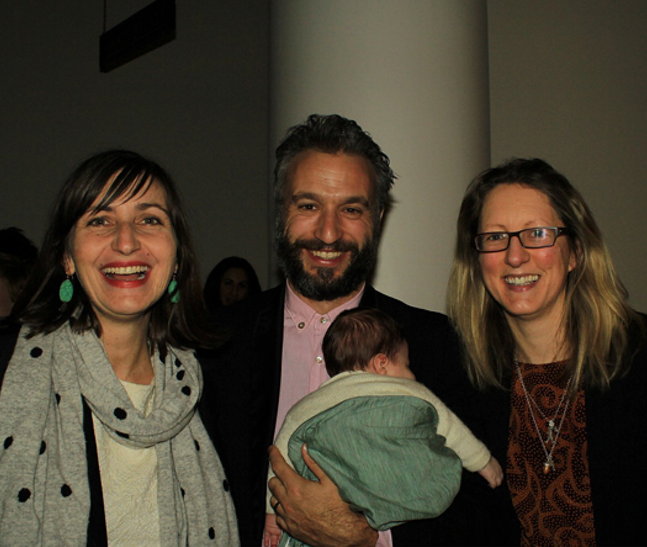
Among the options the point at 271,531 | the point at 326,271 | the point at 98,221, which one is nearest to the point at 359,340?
the point at 326,271

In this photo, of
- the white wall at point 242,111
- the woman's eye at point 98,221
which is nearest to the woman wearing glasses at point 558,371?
the white wall at point 242,111

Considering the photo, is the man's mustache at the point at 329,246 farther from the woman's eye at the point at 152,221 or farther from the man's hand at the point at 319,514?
the man's hand at the point at 319,514

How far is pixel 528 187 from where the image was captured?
2.39 m

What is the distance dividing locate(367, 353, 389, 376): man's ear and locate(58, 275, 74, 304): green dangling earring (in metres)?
1.04

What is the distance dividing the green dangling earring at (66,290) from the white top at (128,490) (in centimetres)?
35

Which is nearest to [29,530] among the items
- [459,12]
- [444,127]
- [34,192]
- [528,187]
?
[528,187]

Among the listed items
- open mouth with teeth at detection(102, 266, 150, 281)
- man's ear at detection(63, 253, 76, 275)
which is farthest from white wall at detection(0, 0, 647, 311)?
man's ear at detection(63, 253, 76, 275)

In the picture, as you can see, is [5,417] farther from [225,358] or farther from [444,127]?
[444,127]

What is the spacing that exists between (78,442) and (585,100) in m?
4.82

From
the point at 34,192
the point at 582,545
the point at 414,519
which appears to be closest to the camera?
the point at 414,519

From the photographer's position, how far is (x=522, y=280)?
2312 mm

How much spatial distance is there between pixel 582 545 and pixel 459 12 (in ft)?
8.20

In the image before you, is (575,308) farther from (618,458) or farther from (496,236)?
(618,458)

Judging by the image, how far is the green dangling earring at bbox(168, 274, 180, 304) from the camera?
2327mm
